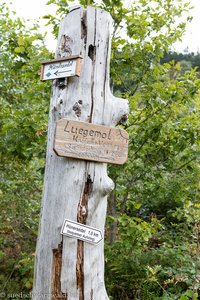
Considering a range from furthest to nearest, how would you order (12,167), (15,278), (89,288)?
(12,167)
(15,278)
(89,288)

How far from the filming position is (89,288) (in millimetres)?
2037

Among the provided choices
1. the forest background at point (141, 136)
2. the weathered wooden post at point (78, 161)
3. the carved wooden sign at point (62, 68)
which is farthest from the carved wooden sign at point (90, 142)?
the forest background at point (141, 136)

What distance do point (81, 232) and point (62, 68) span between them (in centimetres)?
100

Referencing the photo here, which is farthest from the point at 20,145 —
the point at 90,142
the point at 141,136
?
the point at 90,142

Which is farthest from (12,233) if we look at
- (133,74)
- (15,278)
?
(133,74)

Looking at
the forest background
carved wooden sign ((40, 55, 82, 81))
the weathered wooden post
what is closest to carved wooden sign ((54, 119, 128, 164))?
the weathered wooden post

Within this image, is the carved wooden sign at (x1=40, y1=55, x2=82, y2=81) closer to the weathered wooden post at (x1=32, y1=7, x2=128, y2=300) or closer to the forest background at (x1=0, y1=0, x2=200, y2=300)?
the weathered wooden post at (x1=32, y1=7, x2=128, y2=300)

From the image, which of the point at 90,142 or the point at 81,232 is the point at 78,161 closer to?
the point at 90,142

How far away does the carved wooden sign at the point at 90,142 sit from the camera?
79.5 inches

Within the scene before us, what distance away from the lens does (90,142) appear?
2082 mm

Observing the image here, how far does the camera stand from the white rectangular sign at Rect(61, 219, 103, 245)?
201 cm

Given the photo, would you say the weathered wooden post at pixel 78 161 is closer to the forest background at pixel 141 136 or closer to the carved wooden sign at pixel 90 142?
the carved wooden sign at pixel 90 142

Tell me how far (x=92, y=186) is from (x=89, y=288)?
1.95 ft

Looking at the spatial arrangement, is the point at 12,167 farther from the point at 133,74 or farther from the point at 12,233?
the point at 133,74
